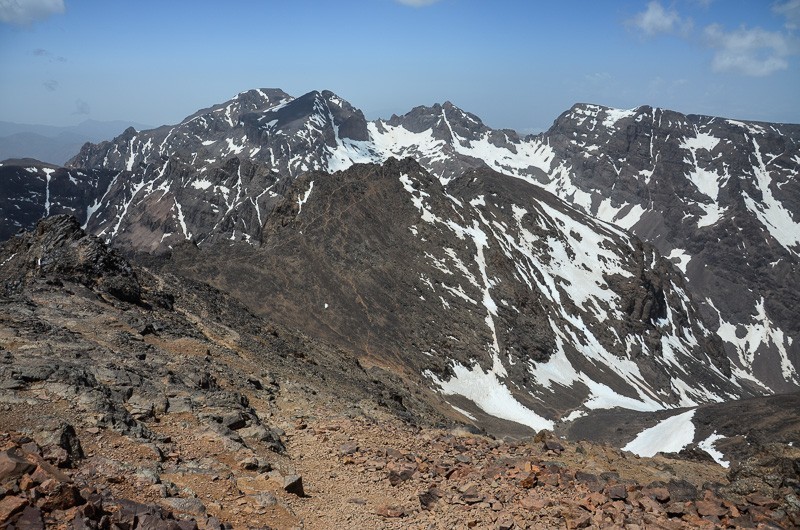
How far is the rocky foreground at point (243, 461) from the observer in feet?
42.3

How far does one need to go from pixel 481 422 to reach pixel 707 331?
142 m

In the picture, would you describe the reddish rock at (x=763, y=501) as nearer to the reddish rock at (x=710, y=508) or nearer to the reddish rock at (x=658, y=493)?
the reddish rock at (x=710, y=508)

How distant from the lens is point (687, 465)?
93.5ft

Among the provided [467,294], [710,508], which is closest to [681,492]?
[710,508]

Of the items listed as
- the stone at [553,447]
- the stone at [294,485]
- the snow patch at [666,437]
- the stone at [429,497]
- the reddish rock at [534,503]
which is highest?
the reddish rock at [534,503]

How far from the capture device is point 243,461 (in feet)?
53.5

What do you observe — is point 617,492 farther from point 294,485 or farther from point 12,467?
point 12,467

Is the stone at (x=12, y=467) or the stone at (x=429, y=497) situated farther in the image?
the stone at (x=429, y=497)

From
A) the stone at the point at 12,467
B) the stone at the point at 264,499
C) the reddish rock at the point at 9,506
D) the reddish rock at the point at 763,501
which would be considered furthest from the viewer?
the reddish rock at the point at 763,501

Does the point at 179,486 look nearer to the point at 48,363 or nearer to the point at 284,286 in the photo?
the point at 48,363

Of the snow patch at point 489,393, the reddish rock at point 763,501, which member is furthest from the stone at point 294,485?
the snow patch at point 489,393

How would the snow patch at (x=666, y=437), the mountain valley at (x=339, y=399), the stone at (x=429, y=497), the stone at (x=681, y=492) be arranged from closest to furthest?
the mountain valley at (x=339, y=399) < the stone at (x=429, y=497) < the stone at (x=681, y=492) < the snow patch at (x=666, y=437)

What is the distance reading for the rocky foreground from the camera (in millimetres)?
12891

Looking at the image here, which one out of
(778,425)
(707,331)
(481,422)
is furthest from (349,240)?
(707,331)
